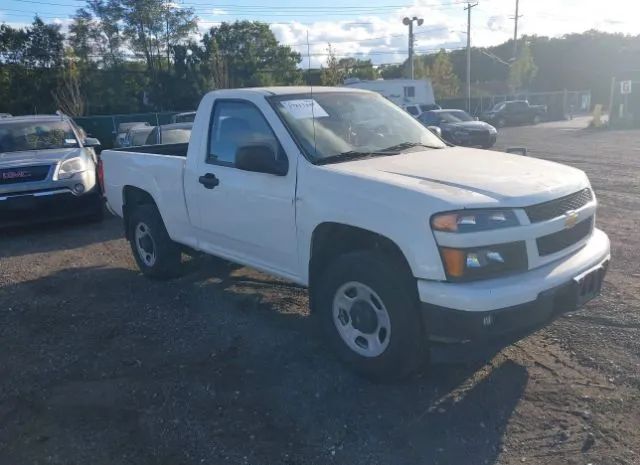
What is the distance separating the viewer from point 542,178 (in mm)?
4184

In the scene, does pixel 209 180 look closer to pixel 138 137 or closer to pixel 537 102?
pixel 138 137

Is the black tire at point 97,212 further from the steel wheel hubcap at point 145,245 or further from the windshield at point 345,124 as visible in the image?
the windshield at point 345,124

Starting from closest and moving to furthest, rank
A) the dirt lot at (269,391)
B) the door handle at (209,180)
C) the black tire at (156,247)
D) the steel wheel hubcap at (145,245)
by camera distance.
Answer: the dirt lot at (269,391) → the door handle at (209,180) → the black tire at (156,247) → the steel wheel hubcap at (145,245)

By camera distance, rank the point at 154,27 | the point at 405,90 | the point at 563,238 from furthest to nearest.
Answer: the point at 154,27, the point at 405,90, the point at 563,238

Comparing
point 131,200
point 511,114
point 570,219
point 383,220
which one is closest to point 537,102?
point 511,114

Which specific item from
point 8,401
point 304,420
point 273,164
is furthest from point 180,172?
point 304,420

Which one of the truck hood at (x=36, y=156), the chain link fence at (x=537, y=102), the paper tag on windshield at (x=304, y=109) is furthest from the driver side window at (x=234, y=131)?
the chain link fence at (x=537, y=102)

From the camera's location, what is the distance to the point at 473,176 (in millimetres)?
4137

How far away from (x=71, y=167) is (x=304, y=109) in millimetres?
5935

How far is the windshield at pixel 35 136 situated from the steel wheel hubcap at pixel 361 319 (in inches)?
304

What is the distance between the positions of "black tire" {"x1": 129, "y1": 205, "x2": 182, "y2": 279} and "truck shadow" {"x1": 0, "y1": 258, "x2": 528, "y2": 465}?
68cm

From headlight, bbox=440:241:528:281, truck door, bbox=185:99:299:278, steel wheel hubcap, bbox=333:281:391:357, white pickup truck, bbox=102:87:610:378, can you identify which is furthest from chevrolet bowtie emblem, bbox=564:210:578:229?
truck door, bbox=185:99:299:278

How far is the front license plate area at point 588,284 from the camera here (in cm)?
391

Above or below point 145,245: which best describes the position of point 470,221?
above
